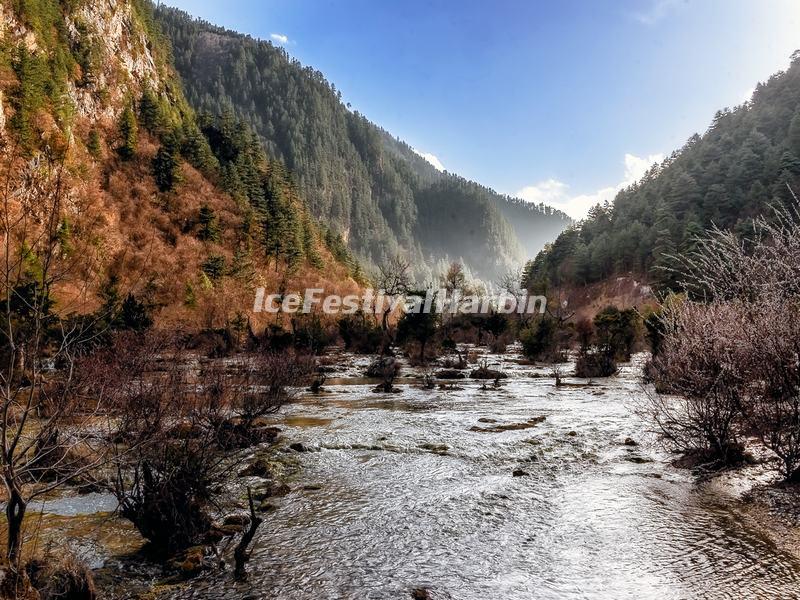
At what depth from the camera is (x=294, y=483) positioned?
30.1 feet

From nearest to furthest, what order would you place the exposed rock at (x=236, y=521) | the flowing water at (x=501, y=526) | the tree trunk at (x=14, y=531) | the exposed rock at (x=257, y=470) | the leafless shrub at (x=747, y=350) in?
the tree trunk at (x=14, y=531)
the flowing water at (x=501, y=526)
the exposed rock at (x=236, y=521)
the leafless shrub at (x=747, y=350)
the exposed rock at (x=257, y=470)

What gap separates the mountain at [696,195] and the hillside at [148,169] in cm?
4931

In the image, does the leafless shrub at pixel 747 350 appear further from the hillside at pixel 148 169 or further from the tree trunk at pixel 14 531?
the hillside at pixel 148 169

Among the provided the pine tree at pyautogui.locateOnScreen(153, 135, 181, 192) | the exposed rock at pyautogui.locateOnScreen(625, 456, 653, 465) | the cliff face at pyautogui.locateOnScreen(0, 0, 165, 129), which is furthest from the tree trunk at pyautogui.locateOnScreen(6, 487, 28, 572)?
the pine tree at pyautogui.locateOnScreen(153, 135, 181, 192)

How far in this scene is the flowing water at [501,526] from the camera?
18.2ft

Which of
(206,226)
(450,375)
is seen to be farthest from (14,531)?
(206,226)

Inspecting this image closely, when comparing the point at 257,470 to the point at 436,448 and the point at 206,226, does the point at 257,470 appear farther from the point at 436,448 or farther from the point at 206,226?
the point at 206,226

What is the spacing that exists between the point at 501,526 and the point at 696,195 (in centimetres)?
9209

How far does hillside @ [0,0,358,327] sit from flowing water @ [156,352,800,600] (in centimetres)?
4024

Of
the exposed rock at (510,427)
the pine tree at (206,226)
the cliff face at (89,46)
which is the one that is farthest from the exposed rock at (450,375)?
the cliff face at (89,46)

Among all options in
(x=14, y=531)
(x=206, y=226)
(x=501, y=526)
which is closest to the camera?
(x=14, y=531)

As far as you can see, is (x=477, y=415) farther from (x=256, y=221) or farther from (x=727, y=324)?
(x=256, y=221)

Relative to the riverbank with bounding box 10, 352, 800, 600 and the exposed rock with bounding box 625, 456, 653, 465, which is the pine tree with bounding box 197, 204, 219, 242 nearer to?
the riverbank with bounding box 10, 352, 800, 600

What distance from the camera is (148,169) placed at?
228ft
